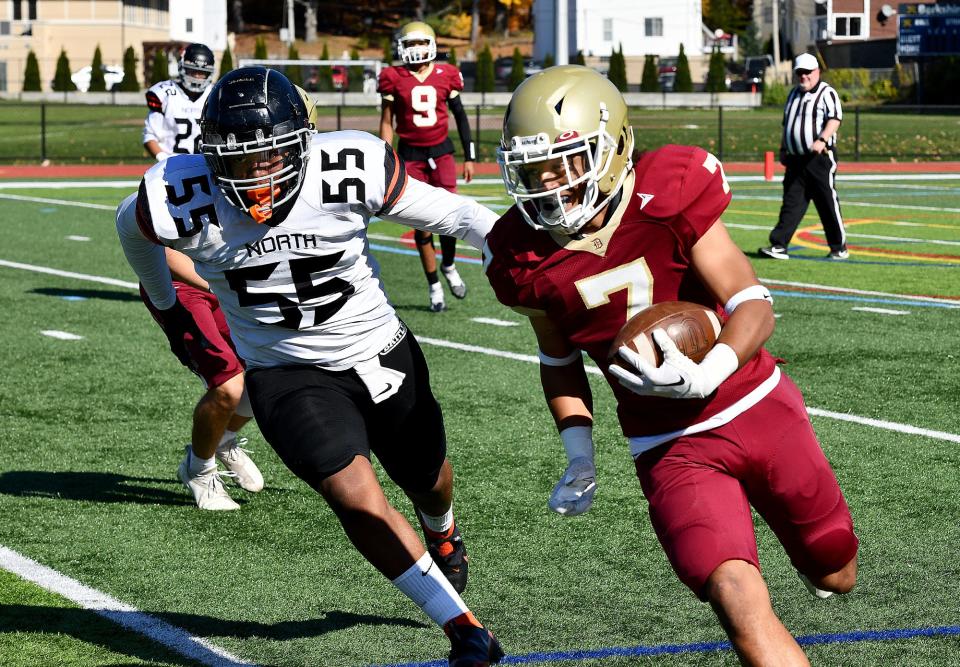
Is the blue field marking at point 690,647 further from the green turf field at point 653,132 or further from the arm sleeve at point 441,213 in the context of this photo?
the green turf field at point 653,132

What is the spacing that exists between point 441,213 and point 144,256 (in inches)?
41.8

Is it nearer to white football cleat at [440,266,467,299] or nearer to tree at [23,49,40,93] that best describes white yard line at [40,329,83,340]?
white football cleat at [440,266,467,299]

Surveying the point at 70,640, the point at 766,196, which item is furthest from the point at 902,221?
the point at 70,640

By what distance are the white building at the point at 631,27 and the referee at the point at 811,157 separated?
51514mm

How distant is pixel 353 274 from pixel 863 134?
3174 cm

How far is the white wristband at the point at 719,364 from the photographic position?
10.5ft

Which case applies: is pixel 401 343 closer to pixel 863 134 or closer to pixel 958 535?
pixel 958 535

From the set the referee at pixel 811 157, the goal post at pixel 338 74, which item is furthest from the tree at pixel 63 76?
the referee at pixel 811 157

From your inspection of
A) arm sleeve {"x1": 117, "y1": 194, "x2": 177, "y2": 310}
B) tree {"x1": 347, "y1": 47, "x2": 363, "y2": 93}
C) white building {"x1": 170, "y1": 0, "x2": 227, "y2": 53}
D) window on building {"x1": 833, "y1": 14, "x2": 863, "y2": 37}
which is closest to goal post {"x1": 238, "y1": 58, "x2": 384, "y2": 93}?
tree {"x1": 347, "y1": 47, "x2": 363, "y2": 93}

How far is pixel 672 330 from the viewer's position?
329 cm

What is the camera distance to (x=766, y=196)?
66.2ft

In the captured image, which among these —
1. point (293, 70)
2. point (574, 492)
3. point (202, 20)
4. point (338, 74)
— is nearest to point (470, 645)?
point (574, 492)

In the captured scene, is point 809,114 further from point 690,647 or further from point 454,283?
point 690,647

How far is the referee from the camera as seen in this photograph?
12.7 meters
